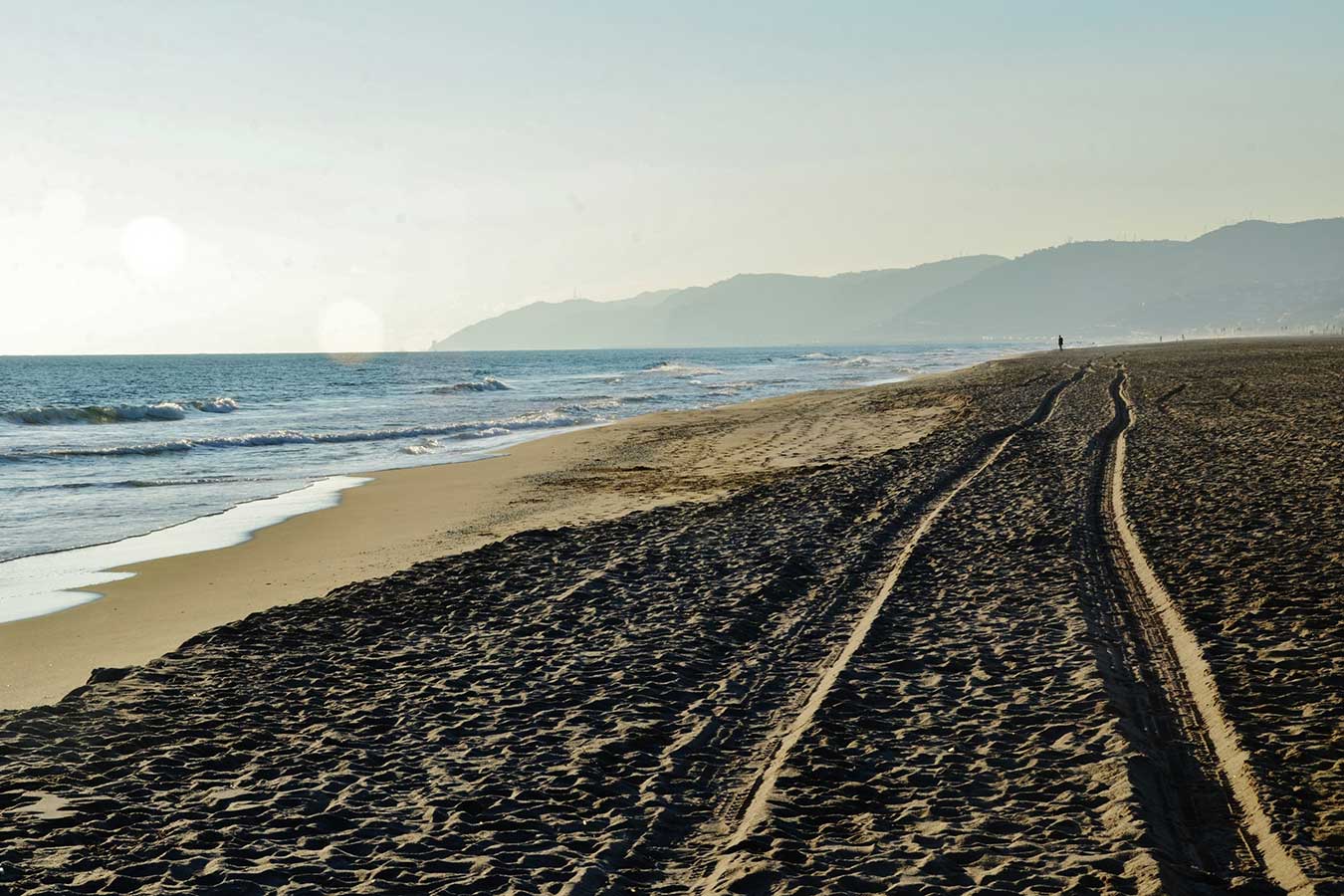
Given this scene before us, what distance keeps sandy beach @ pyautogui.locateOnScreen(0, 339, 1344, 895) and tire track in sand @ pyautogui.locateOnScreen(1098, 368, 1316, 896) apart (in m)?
0.03

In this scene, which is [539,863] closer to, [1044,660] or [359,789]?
[359,789]

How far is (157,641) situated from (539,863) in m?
6.35

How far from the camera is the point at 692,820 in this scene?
5348 millimetres

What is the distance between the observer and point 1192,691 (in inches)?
271

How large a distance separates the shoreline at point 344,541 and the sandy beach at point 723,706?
0.10 m

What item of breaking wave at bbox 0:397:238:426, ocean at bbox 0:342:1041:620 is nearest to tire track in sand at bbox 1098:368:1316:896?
ocean at bbox 0:342:1041:620

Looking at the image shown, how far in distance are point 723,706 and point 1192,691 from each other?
3304mm

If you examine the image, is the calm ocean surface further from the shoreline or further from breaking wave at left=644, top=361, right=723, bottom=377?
breaking wave at left=644, top=361, right=723, bottom=377

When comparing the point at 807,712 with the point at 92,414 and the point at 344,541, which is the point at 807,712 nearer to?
the point at 344,541

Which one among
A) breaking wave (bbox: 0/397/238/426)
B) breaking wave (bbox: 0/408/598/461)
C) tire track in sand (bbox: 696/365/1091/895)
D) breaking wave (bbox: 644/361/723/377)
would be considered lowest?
tire track in sand (bbox: 696/365/1091/895)

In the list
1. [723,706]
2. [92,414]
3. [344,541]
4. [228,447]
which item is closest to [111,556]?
[344,541]

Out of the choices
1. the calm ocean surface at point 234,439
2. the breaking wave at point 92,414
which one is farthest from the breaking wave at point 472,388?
the breaking wave at point 92,414

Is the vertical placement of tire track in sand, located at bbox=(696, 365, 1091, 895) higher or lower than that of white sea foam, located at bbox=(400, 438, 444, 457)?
lower

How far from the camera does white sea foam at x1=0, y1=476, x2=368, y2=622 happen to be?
36.7 feet
